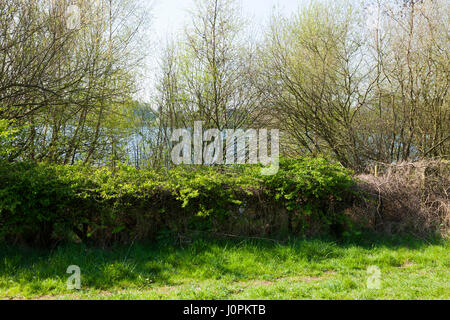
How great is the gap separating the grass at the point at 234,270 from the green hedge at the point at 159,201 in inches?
13.9

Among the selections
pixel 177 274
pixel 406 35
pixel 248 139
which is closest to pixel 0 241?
pixel 177 274

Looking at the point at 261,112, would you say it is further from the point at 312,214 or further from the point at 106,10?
the point at 106,10

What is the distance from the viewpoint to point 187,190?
568 centimetres

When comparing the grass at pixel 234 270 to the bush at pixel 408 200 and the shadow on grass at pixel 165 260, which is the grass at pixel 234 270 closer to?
the shadow on grass at pixel 165 260

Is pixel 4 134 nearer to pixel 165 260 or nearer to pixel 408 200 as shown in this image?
pixel 165 260

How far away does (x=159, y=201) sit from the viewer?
228 inches

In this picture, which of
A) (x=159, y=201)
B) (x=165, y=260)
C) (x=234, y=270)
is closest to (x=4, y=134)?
(x=159, y=201)

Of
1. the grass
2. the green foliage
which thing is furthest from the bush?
the green foliage

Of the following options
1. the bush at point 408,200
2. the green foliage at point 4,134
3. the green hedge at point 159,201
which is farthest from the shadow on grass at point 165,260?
the green foliage at point 4,134

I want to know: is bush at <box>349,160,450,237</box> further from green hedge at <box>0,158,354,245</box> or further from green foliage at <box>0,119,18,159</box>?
green foliage at <box>0,119,18,159</box>

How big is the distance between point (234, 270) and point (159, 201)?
191 cm

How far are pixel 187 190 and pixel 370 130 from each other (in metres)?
6.80

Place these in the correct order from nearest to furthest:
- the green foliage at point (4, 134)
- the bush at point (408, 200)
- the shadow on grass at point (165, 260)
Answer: the shadow on grass at point (165, 260)
the green foliage at point (4, 134)
the bush at point (408, 200)

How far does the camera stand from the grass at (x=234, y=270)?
4020 millimetres
